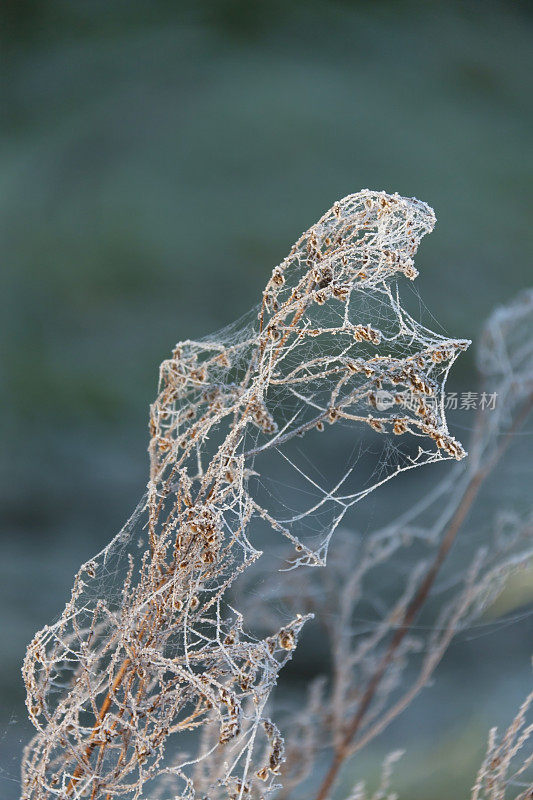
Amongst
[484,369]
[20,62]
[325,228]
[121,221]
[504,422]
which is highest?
[20,62]

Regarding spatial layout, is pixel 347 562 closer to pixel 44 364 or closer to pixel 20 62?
pixel 44 364

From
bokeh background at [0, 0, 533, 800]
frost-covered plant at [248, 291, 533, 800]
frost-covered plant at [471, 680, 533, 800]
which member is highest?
bokeh background at [0, 0, 533, 800]

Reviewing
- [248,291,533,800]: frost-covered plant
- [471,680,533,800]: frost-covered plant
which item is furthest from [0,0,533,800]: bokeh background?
[471,680,533,800]: frost-covered plant

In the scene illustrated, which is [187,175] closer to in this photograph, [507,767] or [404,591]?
[404,591]

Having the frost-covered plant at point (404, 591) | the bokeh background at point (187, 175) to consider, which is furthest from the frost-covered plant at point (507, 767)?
the bokeh background at point (187, 175)

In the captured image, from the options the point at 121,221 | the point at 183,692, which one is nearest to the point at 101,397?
the point at 121,221

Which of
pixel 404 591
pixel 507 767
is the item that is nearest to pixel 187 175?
pixel 404 591

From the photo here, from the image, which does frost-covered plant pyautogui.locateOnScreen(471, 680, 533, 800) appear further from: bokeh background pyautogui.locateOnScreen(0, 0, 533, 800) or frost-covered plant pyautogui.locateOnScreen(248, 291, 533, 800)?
bokeh background pyautogui.locateOnScreen(0, 0, 533, 800)

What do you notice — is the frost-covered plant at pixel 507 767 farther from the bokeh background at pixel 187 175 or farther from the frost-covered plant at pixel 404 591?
the bokeh background at pixel 187 175

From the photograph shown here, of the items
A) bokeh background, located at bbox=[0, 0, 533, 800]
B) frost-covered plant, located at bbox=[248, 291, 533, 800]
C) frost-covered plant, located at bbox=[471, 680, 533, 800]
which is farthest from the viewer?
bokeh background, located at bbox=[0, 0, 533, 800]
